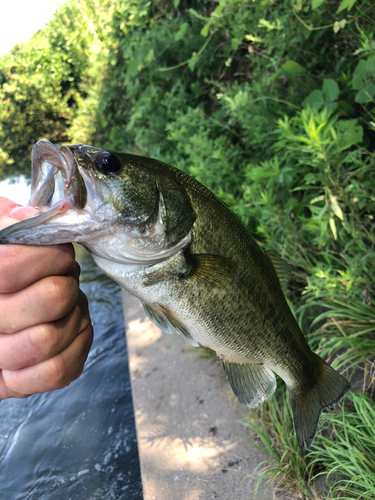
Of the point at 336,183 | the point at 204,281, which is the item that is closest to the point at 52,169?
the point at 204,281

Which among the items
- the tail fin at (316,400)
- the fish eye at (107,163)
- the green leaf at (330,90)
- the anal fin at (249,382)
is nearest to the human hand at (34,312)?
the fish eye at (107,163)

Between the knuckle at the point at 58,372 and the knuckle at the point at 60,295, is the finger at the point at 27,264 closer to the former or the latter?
the knuckle at the point at 60,295

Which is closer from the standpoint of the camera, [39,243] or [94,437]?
[39,243]

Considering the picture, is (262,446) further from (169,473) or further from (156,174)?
(156,174)

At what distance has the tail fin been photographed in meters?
1.41

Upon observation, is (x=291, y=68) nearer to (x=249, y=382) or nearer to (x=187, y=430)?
(x=249, y=382)

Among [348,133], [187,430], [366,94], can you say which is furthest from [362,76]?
[187,430]

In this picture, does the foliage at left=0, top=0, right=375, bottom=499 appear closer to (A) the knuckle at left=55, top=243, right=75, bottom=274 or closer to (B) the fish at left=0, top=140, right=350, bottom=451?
(B) the fish at left=0, top=140, right=350, bottom=451

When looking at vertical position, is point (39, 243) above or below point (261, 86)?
above

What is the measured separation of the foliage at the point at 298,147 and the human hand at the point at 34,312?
148 centimetres

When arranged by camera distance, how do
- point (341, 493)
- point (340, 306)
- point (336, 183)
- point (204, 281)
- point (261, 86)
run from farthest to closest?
point (261, 86)
point (340, 306)
point (336, 183)
point (341, 493)
point (204, 281)

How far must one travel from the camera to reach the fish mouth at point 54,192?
0.91 metres

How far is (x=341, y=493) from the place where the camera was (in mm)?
1980

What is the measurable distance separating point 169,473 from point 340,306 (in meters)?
1.59
